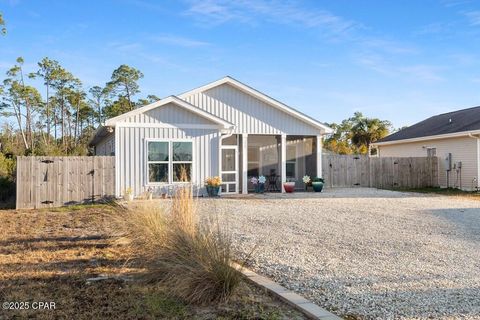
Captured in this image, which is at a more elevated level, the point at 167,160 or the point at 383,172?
the point at 167,160

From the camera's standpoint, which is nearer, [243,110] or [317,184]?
[243,110]

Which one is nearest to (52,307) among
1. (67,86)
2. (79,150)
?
(79,150)

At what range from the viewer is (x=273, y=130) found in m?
19.5

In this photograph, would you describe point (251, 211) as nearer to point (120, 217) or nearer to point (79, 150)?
point (120, 217)

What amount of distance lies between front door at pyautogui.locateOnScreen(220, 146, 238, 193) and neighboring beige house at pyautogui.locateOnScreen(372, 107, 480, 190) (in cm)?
1126

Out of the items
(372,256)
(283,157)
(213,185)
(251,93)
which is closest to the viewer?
(372,256)

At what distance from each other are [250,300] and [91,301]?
1.68 m

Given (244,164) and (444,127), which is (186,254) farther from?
(444,127)

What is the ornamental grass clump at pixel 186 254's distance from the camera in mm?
4574

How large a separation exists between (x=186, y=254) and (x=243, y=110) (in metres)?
14.7

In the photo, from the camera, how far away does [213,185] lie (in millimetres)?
17062

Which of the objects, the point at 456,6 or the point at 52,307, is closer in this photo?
the point at 52,307

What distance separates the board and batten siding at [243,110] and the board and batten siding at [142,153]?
7.10ft

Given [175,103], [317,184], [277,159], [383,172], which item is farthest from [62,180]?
[383,172]
